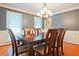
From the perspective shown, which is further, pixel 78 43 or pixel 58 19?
pixel 58 19

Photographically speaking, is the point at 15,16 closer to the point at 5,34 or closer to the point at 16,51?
the point at 5,34

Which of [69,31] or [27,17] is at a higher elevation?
[27,17]

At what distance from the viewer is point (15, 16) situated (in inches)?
157

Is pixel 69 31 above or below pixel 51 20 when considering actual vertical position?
below

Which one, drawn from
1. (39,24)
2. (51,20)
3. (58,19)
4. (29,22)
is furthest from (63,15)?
(29,22)

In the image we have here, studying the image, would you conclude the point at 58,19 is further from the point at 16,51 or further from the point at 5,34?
the point at 16,51

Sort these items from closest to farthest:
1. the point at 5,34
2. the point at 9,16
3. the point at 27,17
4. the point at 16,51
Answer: the point at 16,51
the point at 5,34
the point at 9,16
the point at 27,17

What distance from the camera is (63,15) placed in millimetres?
4133

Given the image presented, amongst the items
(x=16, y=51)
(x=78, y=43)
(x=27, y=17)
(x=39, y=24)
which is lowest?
(x=78, y=43)

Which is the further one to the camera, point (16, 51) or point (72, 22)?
point (72, 22)

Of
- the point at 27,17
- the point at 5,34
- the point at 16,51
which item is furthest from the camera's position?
the point at 27,17

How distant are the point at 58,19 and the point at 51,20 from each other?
1.03 feet

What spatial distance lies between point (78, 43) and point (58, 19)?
1.33m

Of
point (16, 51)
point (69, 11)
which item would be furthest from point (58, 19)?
point (16, 51)
